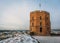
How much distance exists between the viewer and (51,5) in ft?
14.4

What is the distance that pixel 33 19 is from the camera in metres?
4.29

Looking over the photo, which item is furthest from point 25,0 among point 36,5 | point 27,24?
point 27,24

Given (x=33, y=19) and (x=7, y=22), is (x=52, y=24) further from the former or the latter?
(x=7, y=22)

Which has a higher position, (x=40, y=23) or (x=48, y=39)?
(x=40, y=23)

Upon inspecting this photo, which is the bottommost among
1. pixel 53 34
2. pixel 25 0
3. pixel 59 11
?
pixel 53 34

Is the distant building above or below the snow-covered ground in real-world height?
above

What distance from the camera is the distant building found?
427 centimetres

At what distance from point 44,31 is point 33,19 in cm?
41

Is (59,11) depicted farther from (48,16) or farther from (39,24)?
(39,24)

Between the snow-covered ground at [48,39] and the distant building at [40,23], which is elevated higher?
the distant building at [40,23]

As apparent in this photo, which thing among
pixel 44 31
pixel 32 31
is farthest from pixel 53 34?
pixel 32 31

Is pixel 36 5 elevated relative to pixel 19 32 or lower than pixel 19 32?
elevated

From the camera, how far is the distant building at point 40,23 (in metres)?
4.27

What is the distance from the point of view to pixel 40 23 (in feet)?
14.1
